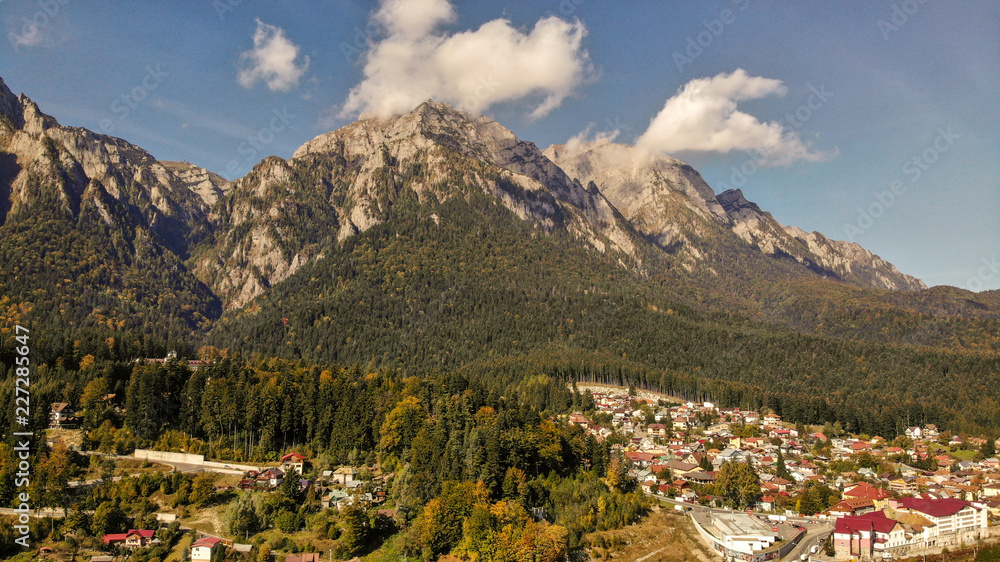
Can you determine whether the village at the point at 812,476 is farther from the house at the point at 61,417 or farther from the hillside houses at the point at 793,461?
the house at the point at 61,417

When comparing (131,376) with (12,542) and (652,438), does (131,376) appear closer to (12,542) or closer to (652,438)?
(12,542)

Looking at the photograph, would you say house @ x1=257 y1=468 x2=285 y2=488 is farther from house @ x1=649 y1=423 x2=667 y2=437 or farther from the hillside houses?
house @ x1=649 y1=423 x2=667 y2=437

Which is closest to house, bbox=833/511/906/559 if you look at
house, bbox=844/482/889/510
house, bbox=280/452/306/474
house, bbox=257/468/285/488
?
house, bbox=844/482/889/510

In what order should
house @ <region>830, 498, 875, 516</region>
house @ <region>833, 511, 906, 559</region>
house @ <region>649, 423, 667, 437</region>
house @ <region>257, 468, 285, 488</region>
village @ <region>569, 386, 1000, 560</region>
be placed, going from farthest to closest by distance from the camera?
1. house @ <region>649, 423, 667, 437</region>
2. house @ <region>830, 498, 875, 516</region>
3. house @ <region>257, 468, 285, 488</region>
4. village @ <region>569, 386, 1000, 560</region>
5. house @ <region>833, 511, 906, 559</region>

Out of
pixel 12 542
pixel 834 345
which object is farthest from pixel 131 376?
pixel 834 345

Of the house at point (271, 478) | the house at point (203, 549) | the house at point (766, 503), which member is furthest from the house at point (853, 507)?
the house at point (203, 549)

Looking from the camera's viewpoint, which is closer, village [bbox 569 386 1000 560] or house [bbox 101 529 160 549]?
house [bbox 101 529 160 549]

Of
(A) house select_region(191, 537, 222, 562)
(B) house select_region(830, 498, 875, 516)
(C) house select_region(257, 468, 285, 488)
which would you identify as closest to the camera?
(A) house select_region(191, 537, 222, 562)
